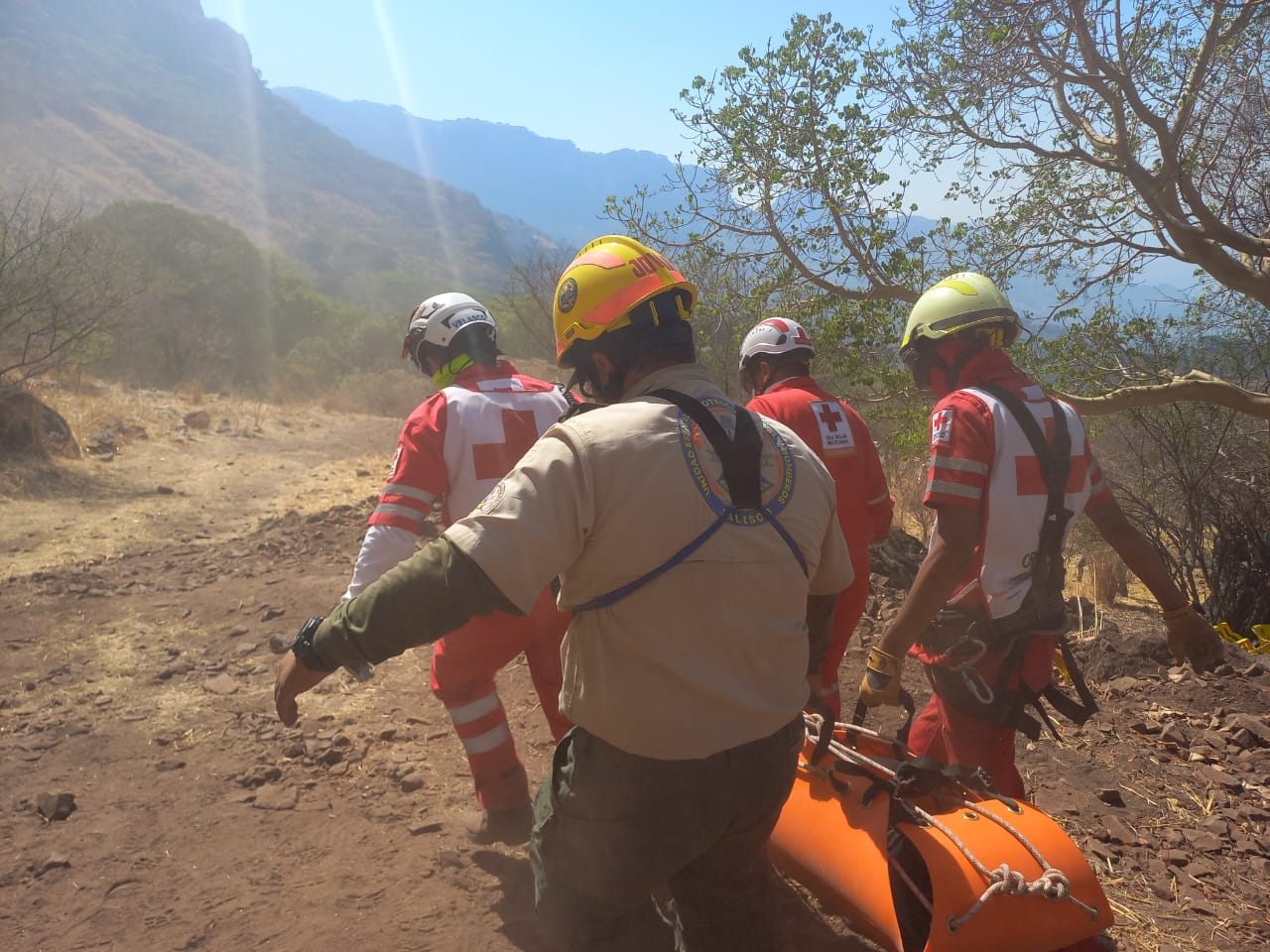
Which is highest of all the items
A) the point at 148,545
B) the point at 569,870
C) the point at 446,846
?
the point at 569,870

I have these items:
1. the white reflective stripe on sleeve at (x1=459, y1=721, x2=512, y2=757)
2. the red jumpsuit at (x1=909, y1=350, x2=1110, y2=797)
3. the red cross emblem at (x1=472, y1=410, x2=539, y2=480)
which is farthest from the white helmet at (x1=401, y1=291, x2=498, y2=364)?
the red jumpsuit at (x1=909, y1=350, x2=1110, y2=797)

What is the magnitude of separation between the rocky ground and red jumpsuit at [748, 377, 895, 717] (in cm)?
114

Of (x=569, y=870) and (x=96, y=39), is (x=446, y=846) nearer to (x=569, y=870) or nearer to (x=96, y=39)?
(x=569, y=870)

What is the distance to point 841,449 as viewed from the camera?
3.73 m

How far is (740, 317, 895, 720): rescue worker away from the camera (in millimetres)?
3705

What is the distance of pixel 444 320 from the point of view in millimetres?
3424

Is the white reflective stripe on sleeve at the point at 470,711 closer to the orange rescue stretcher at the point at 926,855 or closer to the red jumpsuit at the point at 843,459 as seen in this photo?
the orange rescue stretcher at the point at 926,855

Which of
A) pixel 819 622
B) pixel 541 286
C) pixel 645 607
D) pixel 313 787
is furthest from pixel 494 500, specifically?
pixel 541 286

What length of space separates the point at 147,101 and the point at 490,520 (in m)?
128

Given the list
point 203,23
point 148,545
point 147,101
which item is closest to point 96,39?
point 147,101

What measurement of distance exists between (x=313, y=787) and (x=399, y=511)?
1677 millimetres

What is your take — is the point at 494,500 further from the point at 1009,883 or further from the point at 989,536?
the point at 989,536

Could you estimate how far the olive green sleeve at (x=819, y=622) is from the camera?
235 cm

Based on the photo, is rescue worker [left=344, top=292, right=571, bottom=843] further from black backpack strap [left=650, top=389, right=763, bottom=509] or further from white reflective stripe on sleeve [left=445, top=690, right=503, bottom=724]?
black backpack strap [left=650, top=389, right=763, bottom=509]
